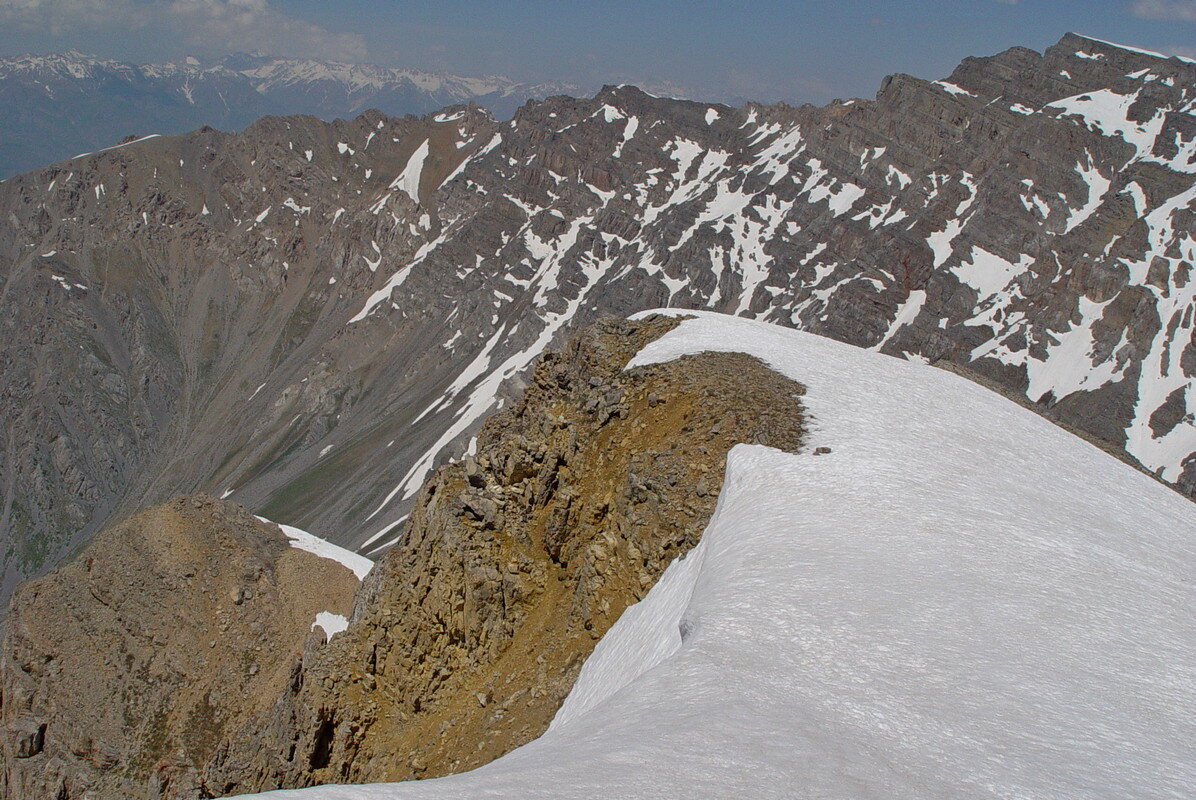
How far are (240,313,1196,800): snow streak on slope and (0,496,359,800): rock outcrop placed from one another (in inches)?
1202

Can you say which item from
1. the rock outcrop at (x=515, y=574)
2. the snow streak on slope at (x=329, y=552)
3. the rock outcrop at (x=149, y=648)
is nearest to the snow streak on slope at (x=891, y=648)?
the rock outcrop at (x=515, y=574)

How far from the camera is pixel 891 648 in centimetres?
1247

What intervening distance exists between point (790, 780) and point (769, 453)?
36.9 feet

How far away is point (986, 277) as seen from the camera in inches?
6836

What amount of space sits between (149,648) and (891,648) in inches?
1804

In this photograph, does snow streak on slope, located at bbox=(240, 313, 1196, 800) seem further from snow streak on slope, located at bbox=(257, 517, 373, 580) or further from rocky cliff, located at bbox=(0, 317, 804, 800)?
snow streak on slope, located at bbox=(257, 517, 373, 580)

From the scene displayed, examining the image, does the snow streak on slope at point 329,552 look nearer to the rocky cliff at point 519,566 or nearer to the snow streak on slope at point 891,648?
the rocky cliff at point 519,566

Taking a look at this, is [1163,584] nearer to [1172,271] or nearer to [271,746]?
[271,746]

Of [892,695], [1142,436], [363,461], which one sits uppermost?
[1142,436]

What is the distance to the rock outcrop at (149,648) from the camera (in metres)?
40.4

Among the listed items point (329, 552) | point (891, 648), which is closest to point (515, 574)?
point (891, 648)

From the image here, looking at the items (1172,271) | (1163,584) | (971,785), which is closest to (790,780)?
(971,785)

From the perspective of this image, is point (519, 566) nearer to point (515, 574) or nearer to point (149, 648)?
point (515, 574)

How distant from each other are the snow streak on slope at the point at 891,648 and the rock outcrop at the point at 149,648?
1202 inches
